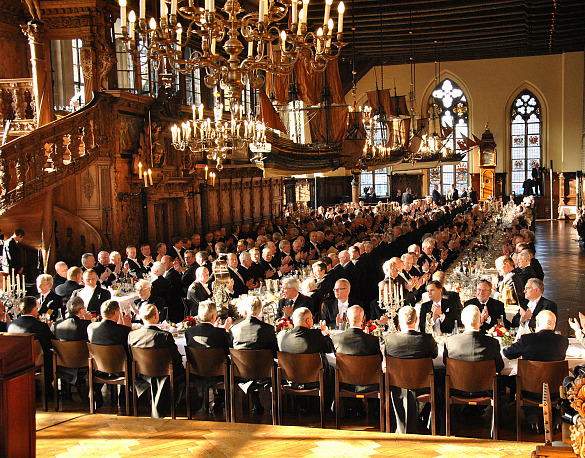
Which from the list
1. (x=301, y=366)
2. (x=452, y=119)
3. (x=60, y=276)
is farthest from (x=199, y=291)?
(x=452, y=119)

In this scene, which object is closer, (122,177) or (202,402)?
(202,402)

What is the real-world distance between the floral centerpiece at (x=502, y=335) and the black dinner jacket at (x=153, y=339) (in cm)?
316

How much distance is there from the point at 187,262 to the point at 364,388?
5.76 m

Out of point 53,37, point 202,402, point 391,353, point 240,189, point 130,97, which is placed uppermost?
point 53,37

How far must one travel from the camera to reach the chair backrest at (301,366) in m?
6.12

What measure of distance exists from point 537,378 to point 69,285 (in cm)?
644

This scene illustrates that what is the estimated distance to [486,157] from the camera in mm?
34125

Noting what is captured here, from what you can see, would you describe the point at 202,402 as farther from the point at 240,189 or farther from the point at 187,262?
the point at 240,189

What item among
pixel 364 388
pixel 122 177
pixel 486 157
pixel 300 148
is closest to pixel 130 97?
pixel 122 177

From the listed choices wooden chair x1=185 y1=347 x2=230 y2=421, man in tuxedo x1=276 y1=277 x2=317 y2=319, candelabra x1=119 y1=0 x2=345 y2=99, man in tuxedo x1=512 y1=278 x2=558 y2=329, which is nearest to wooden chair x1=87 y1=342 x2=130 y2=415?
wooden chair x1=185 y1=347 x2=230 y2=421

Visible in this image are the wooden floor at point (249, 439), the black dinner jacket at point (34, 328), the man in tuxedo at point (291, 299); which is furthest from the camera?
the man in tuxedo at point (291, 299)

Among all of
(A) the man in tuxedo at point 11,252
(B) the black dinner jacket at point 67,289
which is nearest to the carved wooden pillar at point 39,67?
(A) the man in tuxedo at point 11,252

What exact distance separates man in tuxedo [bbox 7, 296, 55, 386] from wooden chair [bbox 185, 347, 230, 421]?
1.67 meters

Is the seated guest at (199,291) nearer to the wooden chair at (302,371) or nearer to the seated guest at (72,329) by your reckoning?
the seated guest at (72,329)
